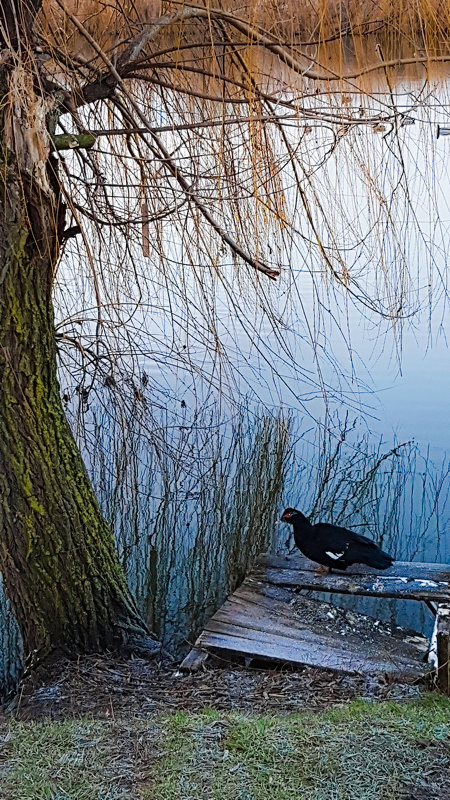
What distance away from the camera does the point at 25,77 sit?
227 cm

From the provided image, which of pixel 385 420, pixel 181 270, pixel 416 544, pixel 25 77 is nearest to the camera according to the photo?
pixel 25 77

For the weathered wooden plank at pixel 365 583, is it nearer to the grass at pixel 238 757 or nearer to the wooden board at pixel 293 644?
the wooden board at pixel 293 644

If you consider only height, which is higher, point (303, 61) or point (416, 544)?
point (303, 61)

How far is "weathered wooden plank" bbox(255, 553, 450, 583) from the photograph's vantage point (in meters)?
3.37

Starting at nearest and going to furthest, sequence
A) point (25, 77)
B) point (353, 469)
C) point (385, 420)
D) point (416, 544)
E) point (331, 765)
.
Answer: point (331, 765) < point (25, 77) < point (416, 544) < point (353, 469) < point (385, 420)

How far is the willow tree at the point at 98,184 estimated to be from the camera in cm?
244

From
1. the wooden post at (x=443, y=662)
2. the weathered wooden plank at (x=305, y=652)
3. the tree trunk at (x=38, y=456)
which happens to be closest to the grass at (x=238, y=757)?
the wooden post at (x=443, y=662)

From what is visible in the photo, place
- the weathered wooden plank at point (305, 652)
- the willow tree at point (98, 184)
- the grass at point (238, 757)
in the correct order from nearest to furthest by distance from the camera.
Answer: the grass at point (238, 757) < the willow tree at point (98, 184) < the weathered wooden plank at point (305, 652)

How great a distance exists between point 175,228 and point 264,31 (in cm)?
73

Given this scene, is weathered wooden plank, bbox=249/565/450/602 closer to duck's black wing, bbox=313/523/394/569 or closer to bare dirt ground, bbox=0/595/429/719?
duck's black wing, bbox=313/523/394/569

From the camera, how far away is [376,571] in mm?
3424

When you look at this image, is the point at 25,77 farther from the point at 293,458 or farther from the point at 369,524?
the point at 293,458

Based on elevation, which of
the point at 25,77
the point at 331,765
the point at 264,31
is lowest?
the point at 331,765

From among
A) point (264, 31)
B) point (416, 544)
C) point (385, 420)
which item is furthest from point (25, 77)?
point (385, 420)
